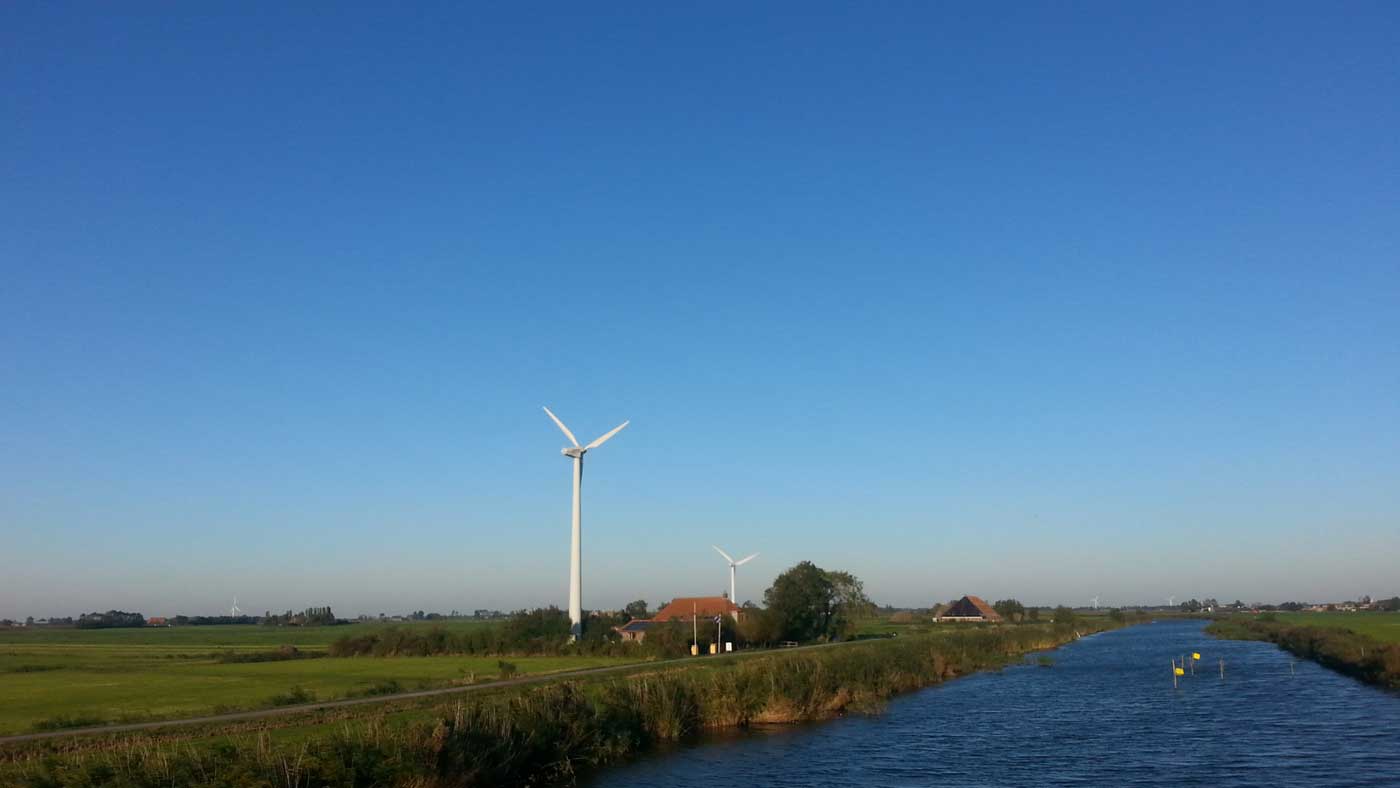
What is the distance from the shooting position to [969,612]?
193250mm

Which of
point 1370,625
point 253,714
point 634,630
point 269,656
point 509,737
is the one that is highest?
point 634,630

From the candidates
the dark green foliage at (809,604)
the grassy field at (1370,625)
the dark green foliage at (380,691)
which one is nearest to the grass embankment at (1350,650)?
the grassy field at (1370,625)

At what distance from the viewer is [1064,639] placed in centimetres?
13700

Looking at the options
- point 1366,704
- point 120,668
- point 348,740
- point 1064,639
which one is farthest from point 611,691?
point 1064,639

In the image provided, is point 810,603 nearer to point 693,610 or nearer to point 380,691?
point 693,610

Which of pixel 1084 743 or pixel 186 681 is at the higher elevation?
pixel 186 681

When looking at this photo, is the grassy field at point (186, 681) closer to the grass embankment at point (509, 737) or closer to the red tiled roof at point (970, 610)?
the grass embankment at point (509, 737)

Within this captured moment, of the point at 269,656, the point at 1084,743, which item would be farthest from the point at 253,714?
the point at 269,656

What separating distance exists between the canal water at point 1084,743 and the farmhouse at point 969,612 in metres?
126

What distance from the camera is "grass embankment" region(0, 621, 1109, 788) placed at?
992 inches

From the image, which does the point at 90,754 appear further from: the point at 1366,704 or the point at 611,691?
the point at 1366,704

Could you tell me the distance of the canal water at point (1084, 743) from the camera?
34031mm

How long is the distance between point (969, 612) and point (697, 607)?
282ft

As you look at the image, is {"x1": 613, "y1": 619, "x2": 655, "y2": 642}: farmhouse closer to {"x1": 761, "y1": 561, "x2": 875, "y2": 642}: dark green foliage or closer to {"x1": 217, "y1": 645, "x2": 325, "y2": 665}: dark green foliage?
{"x1": 761, "y1": 561, "x2": 875, "y2": 642}: dark green foliage
